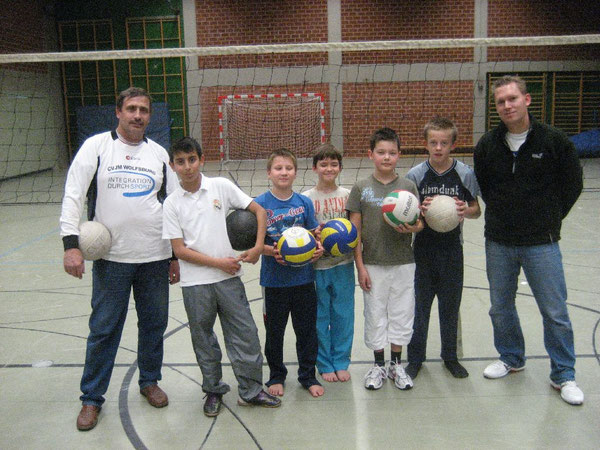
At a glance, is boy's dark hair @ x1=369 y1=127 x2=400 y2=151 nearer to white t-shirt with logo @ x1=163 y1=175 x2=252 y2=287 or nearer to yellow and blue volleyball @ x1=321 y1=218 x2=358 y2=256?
yellow and blue volleyball @ x1=321 y1=218 x2=358 y2=256

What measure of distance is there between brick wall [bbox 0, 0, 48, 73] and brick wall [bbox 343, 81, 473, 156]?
843 cm

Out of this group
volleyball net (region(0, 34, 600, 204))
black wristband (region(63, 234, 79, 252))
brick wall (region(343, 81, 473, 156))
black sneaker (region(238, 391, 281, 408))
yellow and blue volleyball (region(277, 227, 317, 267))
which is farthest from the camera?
brick wall (region(343, 81, 473, 156))

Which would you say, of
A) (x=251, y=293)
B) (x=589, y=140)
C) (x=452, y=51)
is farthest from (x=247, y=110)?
(x=251, y=293)

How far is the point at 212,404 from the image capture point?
3.06 m

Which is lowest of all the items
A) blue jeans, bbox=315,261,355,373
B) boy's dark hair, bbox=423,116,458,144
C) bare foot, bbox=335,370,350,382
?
bare foot, bbox=335,370,350,382

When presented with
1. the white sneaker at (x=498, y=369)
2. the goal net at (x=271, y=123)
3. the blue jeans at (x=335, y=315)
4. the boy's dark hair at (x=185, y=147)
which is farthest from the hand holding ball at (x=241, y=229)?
the goal net at (x=271, y=123)

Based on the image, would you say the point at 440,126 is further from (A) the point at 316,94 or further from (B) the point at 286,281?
(A) the point at 316,94

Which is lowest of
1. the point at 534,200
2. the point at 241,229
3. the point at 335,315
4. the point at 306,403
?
the point at 306,403

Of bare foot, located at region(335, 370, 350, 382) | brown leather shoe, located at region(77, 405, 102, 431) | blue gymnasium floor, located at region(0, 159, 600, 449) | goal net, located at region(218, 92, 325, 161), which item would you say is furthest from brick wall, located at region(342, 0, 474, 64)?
brown leather shoe, located at region(77, 405, 102, 431)

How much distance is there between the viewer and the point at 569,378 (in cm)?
313

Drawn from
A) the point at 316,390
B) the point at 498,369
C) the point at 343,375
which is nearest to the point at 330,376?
the point at 343,375

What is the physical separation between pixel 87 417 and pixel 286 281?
4.14ft

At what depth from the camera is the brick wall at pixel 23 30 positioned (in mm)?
13812

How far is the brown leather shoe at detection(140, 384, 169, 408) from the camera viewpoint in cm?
314
